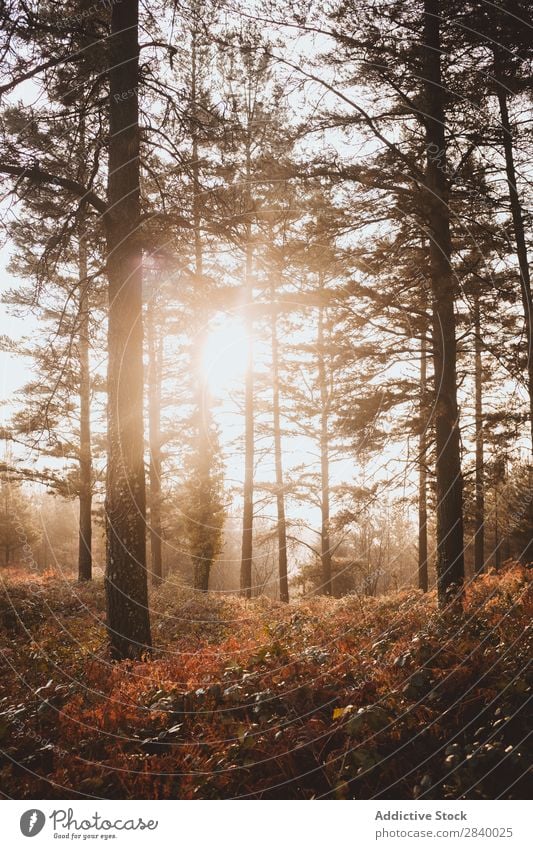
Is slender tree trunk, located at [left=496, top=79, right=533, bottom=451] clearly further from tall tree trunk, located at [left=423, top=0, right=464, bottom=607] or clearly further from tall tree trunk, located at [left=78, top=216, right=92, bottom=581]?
tall tree trunk, located at [left=78, top=216, right=92, bottom=581]

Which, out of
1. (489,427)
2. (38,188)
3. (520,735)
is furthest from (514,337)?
(38,188)

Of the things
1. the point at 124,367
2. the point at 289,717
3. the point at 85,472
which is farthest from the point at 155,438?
the point at 289,717

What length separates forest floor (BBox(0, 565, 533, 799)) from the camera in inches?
148

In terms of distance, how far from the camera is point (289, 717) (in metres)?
4.49

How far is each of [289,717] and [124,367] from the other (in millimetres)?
5269

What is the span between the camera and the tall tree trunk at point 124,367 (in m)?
7.09

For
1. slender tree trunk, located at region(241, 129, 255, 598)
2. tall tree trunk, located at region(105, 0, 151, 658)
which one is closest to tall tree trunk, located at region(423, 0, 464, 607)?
tall tree trunk, located at region(105, 0, 151, 658)

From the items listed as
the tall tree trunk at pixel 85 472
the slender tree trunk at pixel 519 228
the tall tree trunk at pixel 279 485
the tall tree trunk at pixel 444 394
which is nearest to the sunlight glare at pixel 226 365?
the tall tree trunk at pixel 279 485

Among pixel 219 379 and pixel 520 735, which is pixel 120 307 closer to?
pixel 520 735

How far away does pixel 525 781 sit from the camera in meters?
3.49

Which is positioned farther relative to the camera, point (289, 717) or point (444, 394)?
point (444, 394)

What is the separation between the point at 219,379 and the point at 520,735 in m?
16.3

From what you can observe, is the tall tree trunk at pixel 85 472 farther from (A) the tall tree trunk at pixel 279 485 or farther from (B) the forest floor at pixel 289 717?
(B) the forest floor at pixel 289 717

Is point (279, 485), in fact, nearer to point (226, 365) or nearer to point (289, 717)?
point (226, 365)
